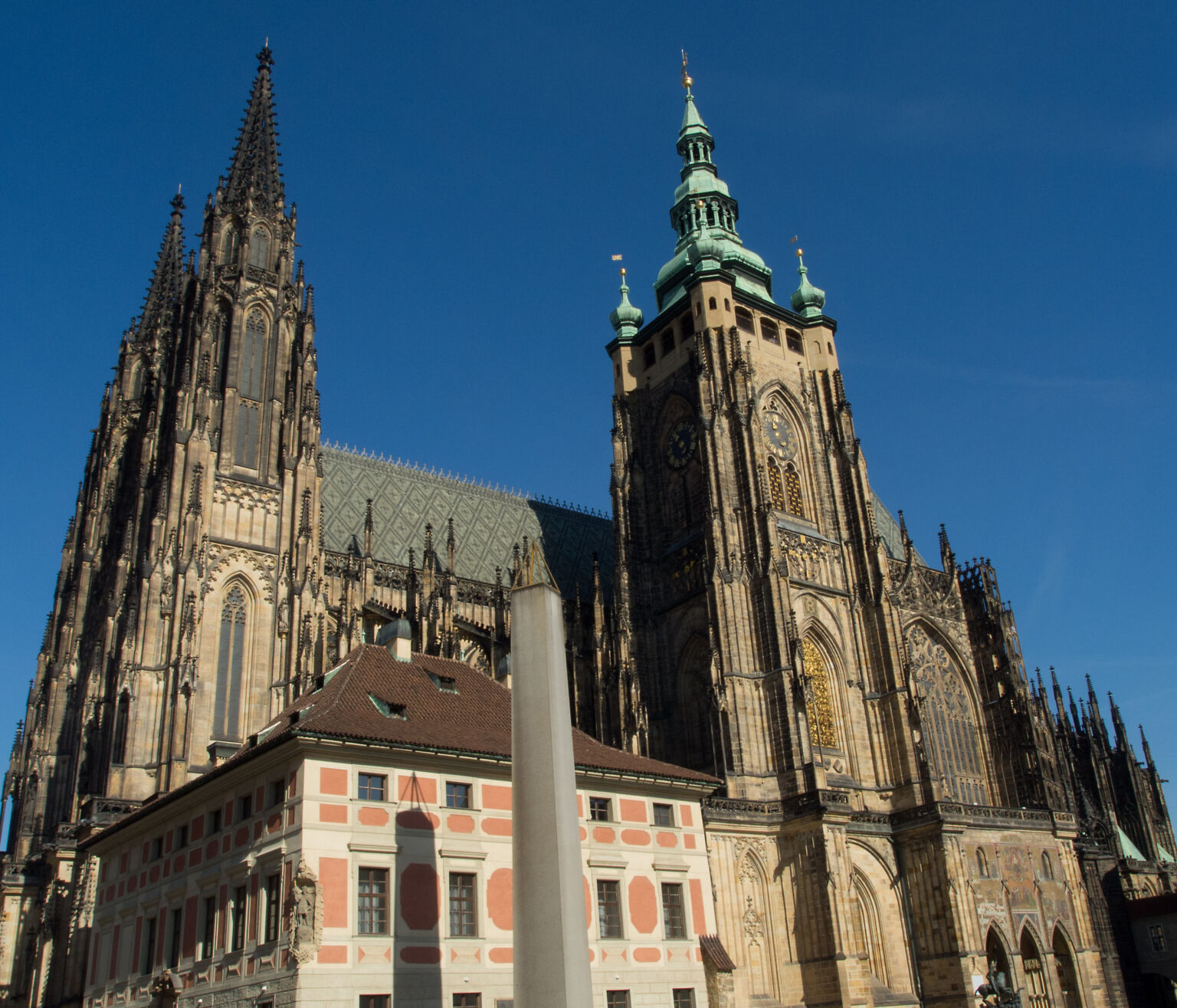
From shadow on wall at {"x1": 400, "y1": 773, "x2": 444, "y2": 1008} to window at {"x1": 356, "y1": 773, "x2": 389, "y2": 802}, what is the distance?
1.16ft

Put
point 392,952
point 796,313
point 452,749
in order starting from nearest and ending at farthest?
point 392,952
point 452,749
point 796,313

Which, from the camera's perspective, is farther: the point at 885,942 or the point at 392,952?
the point at 885,942

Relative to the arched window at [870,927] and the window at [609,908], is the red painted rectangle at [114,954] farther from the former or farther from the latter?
the arched window at [870,927]

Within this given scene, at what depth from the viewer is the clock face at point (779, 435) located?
51125 mm

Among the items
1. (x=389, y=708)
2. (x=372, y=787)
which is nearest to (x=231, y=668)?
(x=389, y=708)

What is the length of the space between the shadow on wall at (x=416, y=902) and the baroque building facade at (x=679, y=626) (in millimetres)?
8504

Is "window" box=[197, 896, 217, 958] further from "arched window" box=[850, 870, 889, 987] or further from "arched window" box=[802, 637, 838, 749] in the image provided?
"arched window" box=[802, 637, 838, 749]

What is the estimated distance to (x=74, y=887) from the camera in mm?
33938

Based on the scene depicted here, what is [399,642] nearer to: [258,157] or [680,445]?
[680,445]

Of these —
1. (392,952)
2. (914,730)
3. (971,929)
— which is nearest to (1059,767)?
(914,730)

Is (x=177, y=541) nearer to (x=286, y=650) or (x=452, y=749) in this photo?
(x=286, y=650)

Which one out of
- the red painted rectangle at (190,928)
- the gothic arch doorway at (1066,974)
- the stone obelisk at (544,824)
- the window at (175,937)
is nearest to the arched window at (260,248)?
the window at (175,937)

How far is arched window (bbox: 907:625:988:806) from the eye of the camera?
4984cm

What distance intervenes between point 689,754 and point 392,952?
2415 centimetres
